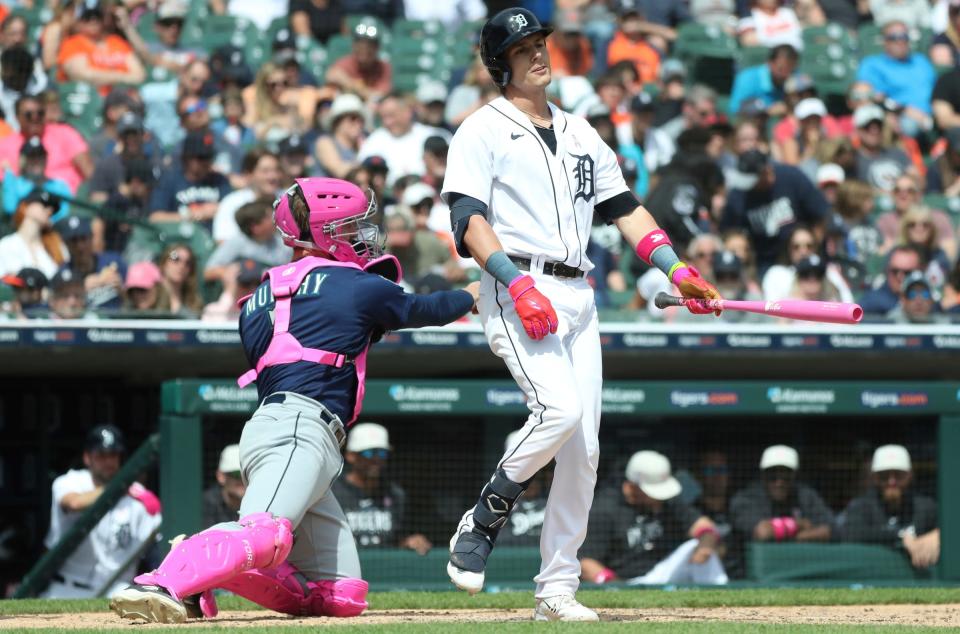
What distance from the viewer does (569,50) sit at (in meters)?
12.1

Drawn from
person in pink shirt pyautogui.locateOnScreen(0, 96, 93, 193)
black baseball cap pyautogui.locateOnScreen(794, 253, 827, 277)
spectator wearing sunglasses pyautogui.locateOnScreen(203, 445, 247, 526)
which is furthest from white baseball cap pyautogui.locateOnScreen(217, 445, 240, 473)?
black baseball cap pyautogui.locateOnScreen(794, 253, 827, 277)

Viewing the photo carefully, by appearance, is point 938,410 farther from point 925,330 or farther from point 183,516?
point 183,516

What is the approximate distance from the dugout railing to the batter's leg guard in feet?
7.27

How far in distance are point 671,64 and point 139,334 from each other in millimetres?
5588

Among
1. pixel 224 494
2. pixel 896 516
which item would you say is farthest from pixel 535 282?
pixel 896 516

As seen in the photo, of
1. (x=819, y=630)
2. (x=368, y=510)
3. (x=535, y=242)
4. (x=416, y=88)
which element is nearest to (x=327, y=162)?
(x=416, y=88)

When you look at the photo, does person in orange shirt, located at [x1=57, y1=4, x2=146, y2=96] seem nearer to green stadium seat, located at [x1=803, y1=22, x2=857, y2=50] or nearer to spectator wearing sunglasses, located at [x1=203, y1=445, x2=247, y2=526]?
spectator wearing sunglasses, located at [x1=203, y1=445, x2=247, y2=526]

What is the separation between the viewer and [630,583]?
705 centimetres

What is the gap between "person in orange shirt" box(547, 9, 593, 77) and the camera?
12047 millimetres

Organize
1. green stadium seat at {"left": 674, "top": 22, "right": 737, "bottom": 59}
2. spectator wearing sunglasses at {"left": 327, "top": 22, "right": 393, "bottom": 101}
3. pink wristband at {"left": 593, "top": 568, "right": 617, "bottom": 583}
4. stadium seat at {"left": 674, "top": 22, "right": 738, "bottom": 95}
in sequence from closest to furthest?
1. pink wristband at {"left": 593, "top": 568, "right": 617, "bottom": 583}
2. spectator wearing sunglasses at {"left": 327, "top": 22, "right": 393, "bottom": 101}
3. stadium seat at {"left": 674, "top": 22, "right": 738, "bottom": 95}
4. green stadium seat at {"left": 674, "top": 22, "right": 737, "bottom": 59}

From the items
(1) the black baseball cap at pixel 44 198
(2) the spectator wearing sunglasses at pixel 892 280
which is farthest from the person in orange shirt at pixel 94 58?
(2) the spectator wearing sunglasses at pixel 892 280

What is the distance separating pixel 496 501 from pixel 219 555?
0.87 meters

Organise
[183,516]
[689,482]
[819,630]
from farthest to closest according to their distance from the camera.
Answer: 1. [689,482]
2. [183,516]
3. [819,630]

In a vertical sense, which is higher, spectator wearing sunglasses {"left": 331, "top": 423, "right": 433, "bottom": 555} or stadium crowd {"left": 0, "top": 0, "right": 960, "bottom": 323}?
stadium crowd {"left": 0, "top": 0, "right": 960, "bottom": 323}
